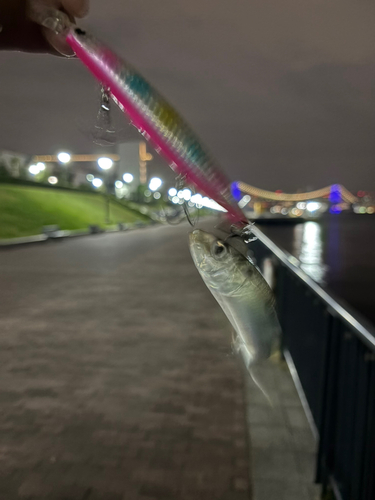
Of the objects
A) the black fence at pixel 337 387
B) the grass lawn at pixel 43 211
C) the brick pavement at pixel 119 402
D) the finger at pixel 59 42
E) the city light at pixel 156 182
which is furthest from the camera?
the grass lawn at pixel 43 211

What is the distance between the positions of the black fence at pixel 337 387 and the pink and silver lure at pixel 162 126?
121 centimetres

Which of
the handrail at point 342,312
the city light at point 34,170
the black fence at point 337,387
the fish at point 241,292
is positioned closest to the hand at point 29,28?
the fish at point 241,292

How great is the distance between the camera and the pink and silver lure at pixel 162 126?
0.61 metres

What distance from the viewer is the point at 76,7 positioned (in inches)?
36.4

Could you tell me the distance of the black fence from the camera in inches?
110

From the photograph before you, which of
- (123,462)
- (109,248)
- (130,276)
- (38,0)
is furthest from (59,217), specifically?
(38,0)

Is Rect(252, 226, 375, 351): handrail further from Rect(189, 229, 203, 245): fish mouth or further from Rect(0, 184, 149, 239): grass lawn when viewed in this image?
Rect(0, 184, 149, 239): grass lawn

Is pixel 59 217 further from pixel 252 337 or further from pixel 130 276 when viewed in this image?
pixel 252 337

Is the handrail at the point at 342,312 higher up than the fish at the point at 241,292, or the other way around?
the fish at the point at 241,292

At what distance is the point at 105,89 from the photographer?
29.6 inches

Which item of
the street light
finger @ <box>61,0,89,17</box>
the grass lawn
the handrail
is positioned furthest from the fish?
the street light

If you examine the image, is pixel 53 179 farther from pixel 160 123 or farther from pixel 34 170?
pixel 160 123

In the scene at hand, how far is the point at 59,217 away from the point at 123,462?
33381 millimetres

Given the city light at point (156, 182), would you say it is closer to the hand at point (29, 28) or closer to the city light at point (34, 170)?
the hand at point (29, 28)
